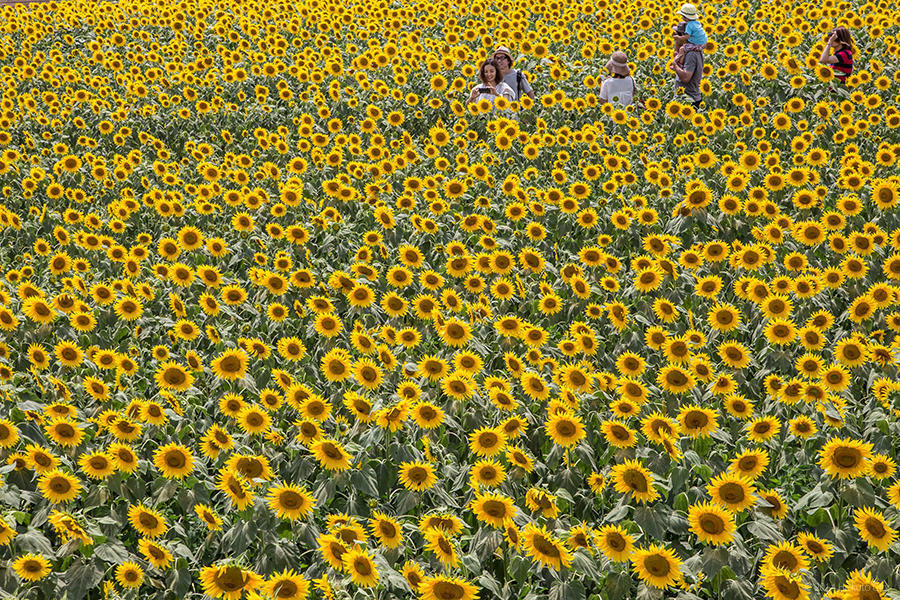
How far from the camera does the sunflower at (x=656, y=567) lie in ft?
11.7

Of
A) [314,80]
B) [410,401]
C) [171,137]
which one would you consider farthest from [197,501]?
[314,80]

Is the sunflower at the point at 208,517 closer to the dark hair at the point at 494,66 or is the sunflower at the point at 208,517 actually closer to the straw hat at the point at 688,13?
the dark hair at the point at 494,66

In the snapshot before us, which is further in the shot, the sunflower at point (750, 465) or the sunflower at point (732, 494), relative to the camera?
the sunflower at point (750, 465)

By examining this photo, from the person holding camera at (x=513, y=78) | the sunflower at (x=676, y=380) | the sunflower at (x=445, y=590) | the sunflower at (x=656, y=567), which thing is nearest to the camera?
the sunflower at (x=445, y=590)

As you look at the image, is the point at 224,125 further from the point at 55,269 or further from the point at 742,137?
the point at 742,137

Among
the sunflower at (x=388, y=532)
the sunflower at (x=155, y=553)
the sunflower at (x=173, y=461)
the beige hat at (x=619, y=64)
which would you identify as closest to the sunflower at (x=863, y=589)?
the sunflower at (x=388, y=532)

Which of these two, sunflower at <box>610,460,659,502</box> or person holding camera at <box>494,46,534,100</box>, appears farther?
person holding camera at <box>494,46,534,100</box>

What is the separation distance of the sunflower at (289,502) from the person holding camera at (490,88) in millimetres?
8280

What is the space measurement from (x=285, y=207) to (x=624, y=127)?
546cm

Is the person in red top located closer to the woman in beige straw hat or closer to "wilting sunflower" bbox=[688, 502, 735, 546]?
the woman in beige straw hat

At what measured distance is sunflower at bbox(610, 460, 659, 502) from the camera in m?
4.01

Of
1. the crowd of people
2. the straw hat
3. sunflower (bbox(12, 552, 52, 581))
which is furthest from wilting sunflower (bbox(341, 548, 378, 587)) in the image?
the straw hat

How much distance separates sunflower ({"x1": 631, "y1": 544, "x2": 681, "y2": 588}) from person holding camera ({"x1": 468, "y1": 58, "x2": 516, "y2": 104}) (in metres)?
8.54

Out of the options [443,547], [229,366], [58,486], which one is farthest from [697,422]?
[58,486]
